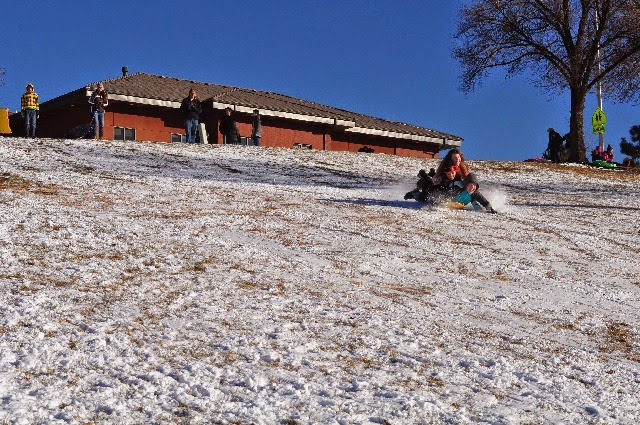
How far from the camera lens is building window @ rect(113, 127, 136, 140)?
92.9ft

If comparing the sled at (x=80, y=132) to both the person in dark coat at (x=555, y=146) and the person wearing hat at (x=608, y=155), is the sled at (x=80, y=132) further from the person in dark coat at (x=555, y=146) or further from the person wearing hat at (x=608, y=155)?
the person wearing hat at (x=608, y=155)

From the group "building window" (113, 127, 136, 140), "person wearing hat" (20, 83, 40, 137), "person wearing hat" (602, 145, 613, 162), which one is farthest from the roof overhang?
"person wearing hat" (602, 145, 613, 162)

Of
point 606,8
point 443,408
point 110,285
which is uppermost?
point 606,8

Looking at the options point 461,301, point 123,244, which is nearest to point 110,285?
point 123,244

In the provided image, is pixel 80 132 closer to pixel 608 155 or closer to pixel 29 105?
pixel 29 105

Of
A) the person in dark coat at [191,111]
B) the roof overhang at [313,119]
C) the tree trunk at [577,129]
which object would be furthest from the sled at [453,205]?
the tree trunk at [577,129]

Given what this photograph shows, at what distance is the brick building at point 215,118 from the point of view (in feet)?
92.5

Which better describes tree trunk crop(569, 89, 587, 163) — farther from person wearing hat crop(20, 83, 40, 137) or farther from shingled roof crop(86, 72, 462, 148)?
person wearing hat crop(20, 83, 40, 137)

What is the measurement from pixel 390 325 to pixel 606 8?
93.0 feet

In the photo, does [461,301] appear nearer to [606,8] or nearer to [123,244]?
[123,244]

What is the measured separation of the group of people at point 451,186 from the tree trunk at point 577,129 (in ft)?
62.6

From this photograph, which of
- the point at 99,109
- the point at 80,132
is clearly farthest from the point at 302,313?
the point at 80,132

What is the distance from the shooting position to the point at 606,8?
2922 centimetres

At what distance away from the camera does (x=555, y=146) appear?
29.5 meters
